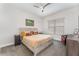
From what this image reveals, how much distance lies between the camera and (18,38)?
3648 millimetres

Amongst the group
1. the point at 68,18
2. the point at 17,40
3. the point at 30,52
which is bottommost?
the point at 30,52

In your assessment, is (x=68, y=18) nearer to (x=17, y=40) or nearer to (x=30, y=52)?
(x=30, y=52)

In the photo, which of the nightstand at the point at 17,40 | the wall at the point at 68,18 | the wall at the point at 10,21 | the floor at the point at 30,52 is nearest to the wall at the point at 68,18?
the wall at the point at 68,18

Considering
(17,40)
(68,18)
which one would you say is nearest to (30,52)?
(17,40)

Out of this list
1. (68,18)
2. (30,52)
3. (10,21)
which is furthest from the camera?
(10,21)

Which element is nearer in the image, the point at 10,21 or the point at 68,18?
the point at 68,18

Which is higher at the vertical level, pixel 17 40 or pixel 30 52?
pixel 17 40

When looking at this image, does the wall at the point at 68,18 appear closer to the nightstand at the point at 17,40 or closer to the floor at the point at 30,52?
the floor at the point at 30,52

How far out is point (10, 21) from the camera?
3207 millimetres

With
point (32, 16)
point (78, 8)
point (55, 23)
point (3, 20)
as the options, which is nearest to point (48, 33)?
point (55, 23)

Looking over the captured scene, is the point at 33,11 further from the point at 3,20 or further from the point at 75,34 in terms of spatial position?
the point at 75,34

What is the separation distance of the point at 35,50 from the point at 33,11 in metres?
1.56

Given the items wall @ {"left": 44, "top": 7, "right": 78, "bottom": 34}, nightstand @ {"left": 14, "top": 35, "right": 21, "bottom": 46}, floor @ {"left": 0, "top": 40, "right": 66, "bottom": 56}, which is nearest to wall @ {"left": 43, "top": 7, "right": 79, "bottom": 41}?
wall @ {"left": 44, "top": 7, "right": 78, "bottom": 34}

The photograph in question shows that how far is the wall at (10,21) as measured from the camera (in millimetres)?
2727
